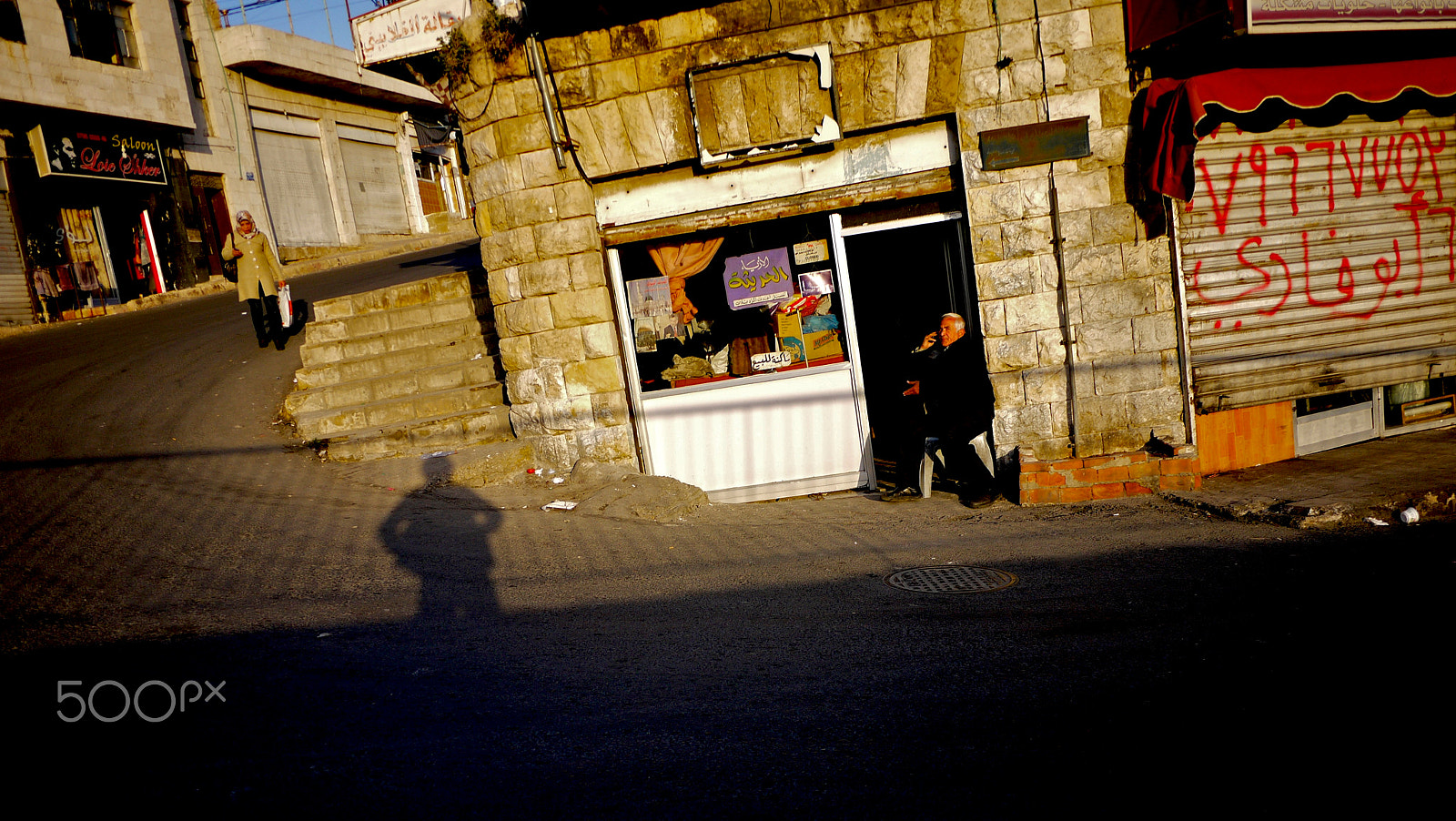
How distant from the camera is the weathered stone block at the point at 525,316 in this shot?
23.0ft

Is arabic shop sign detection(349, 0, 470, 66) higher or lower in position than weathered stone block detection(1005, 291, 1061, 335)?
higher

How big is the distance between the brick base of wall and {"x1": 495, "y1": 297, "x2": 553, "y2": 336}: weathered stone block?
169 inches

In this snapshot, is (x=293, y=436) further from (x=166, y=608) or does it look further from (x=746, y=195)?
(x=746, y=195)

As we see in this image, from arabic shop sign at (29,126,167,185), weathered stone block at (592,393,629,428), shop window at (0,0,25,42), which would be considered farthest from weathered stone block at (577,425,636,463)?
shop window at (0,0,25,42)

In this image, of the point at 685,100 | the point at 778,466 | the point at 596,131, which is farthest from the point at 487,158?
the point at 778,466

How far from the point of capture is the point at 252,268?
10789 mm

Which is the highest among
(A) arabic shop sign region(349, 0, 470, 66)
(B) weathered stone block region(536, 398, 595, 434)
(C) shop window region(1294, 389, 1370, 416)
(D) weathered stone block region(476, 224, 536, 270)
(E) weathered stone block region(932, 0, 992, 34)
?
(A) arabic shop sign region(349, 0, 470, 66)

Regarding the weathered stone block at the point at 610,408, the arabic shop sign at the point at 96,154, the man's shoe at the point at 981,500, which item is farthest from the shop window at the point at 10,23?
the man's shoe at the point at 981,500

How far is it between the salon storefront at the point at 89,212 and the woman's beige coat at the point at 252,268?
34.4 feet

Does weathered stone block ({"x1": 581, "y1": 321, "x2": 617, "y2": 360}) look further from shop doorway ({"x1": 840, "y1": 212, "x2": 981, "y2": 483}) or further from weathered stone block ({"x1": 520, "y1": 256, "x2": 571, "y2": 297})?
shop doorway ({"x1": 840, "y1": 212, "x2": 981, "y2": 483})

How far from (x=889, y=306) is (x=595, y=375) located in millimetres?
4781

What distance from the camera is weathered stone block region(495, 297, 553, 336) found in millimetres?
7008

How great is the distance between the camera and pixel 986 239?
638 centimetres

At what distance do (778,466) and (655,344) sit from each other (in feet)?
5.24
